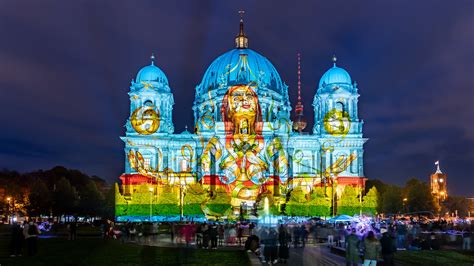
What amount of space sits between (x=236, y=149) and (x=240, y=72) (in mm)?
47395

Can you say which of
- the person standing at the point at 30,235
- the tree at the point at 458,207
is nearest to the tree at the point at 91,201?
the person standing at the point at 30,235

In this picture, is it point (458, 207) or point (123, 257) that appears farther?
point (458, 207)

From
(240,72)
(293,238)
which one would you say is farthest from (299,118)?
(293,238)

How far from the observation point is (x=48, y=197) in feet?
339

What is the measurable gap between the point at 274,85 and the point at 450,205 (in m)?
64.1

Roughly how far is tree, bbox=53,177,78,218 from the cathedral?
30.6 feet

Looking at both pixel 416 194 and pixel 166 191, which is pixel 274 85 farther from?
Result: pixel 166 191

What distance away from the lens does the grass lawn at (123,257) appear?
28.7 meters

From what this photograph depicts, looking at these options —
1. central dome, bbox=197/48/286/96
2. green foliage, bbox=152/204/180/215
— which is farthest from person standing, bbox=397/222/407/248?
central dome, bbox=197/48/286/96

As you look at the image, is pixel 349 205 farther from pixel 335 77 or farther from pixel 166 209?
pixel 335 77

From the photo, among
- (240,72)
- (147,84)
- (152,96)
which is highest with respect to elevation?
(240,72)

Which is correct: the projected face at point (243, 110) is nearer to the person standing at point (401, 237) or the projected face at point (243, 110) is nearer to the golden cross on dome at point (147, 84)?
the golden cross on dome at point (147, 84)

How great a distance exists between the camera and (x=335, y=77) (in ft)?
372

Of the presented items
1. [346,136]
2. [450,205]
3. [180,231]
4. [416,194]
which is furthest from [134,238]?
[450,205]
